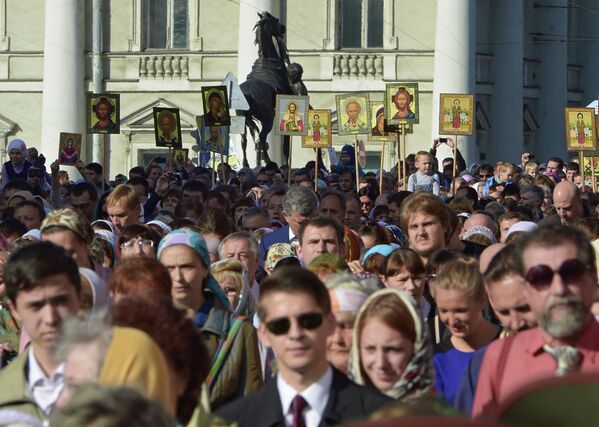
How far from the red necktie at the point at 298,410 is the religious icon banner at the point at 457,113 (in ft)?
58.8

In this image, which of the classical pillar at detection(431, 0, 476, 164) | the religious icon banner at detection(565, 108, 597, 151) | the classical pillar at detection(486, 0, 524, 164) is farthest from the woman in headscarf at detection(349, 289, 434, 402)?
the classical pillar at detection(486, 0, 524, 164)

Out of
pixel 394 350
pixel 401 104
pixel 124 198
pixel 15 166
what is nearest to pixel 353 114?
pixel 401 104

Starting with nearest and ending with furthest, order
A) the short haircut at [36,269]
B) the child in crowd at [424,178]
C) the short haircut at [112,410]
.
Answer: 1. the short haircut at [112,410]
2. the short haircut at [36,269]
3. the child in crowd at [424,178]

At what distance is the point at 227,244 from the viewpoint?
921cm

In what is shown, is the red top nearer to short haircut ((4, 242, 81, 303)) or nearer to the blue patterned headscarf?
short haircut ((4, 242, 81, 303))

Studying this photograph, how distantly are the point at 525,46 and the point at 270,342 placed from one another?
42836mm

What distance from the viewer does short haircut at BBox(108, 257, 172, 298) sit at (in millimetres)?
6262

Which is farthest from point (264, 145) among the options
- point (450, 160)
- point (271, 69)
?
point (450, 160)

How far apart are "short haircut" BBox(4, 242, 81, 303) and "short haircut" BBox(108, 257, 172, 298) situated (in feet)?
2.20

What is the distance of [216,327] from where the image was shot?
21.3ft

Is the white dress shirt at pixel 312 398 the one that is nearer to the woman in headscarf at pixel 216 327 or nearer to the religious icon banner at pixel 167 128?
the woman in headscarf at pixel 216 327

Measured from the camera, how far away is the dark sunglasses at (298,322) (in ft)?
16.7

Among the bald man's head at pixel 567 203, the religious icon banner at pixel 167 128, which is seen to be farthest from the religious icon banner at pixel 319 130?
the bald man's head at pixel 567 203

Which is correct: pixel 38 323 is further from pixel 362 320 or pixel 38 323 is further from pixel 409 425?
pixel 409 425
